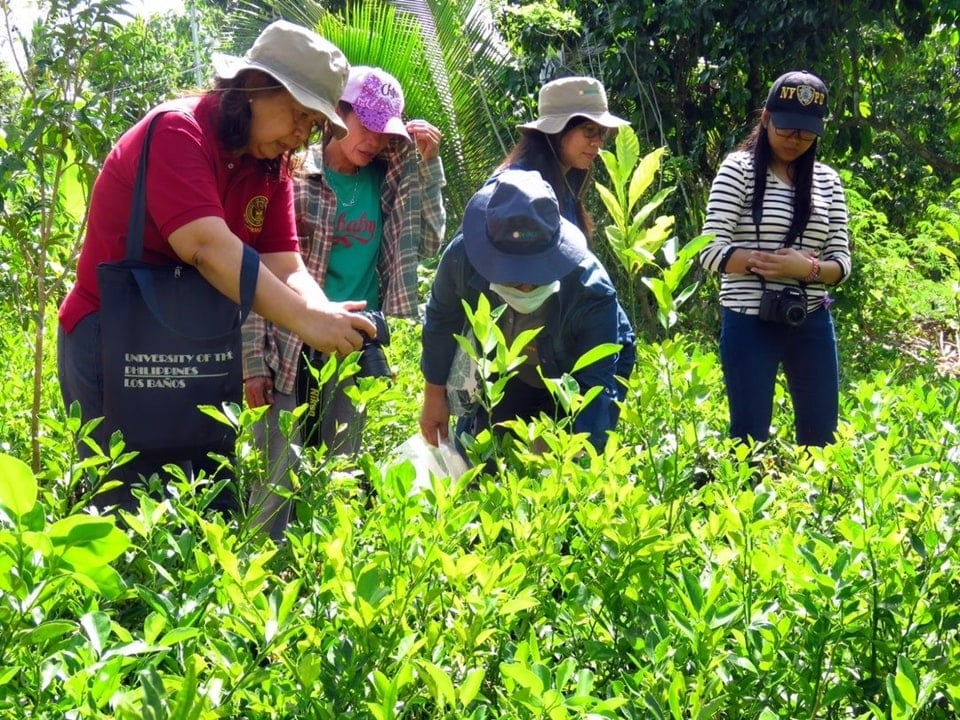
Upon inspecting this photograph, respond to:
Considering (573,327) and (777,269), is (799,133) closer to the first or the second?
(777,269)

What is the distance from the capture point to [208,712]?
112cm

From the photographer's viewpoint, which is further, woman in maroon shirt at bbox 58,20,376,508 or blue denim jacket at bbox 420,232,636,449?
blue denim jacket at bbox 420,232,636,449

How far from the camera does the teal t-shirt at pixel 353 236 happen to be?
346 centimetres

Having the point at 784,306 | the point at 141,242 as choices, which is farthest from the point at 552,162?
the point at 141,242

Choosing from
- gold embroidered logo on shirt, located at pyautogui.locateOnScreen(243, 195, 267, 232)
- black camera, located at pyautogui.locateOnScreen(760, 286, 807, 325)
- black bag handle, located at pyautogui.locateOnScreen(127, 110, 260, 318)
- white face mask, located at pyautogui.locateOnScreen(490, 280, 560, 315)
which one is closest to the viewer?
black bag handle, located at pyautogui.locateOnScreen(127, 110, 260, 318)

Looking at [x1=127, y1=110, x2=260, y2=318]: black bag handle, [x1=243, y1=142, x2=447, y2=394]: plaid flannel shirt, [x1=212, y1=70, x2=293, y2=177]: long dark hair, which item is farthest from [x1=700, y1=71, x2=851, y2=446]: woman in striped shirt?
[x1=127, y1=110, x2=260, y2=318]: black bag handle

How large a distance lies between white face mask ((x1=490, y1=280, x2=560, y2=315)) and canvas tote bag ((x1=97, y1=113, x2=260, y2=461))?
0.71 metres

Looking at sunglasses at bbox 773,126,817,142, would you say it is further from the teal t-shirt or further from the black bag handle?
the black bag handle

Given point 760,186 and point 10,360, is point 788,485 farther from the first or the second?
point 10,360

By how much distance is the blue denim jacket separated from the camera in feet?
9.41

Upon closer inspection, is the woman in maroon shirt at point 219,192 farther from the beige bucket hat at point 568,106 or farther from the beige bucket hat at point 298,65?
the beige bucket hat at point 568,106

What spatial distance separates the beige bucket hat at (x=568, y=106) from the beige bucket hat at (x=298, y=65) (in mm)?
946

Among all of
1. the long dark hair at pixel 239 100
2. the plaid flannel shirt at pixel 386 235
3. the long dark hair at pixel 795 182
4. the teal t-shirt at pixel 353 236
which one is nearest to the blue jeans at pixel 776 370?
the long dark hair at pixel 795 182

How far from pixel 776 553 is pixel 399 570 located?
0.50 m
